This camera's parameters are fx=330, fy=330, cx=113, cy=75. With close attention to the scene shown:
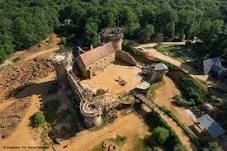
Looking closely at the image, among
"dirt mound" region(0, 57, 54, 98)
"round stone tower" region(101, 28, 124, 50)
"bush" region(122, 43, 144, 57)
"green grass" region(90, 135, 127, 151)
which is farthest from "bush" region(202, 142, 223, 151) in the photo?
"dirt mound" region(0, 57, 54, 98)

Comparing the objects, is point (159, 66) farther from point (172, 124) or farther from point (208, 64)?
point (172, 124)

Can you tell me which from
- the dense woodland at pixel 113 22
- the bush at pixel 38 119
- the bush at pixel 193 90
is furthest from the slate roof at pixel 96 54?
the bush at pixel 193 90

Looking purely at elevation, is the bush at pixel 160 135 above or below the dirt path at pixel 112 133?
above

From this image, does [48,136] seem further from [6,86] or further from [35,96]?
[6,86]

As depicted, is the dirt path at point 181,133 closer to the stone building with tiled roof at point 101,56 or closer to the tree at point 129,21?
the stone building with tiled roof at point 101,56

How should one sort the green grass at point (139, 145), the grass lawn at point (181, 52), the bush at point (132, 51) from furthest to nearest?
the grass lawn at point (181, 52), the bush at point (132, 51), the green grass at point (139, 145)

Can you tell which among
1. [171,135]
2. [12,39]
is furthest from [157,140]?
[12,39]
